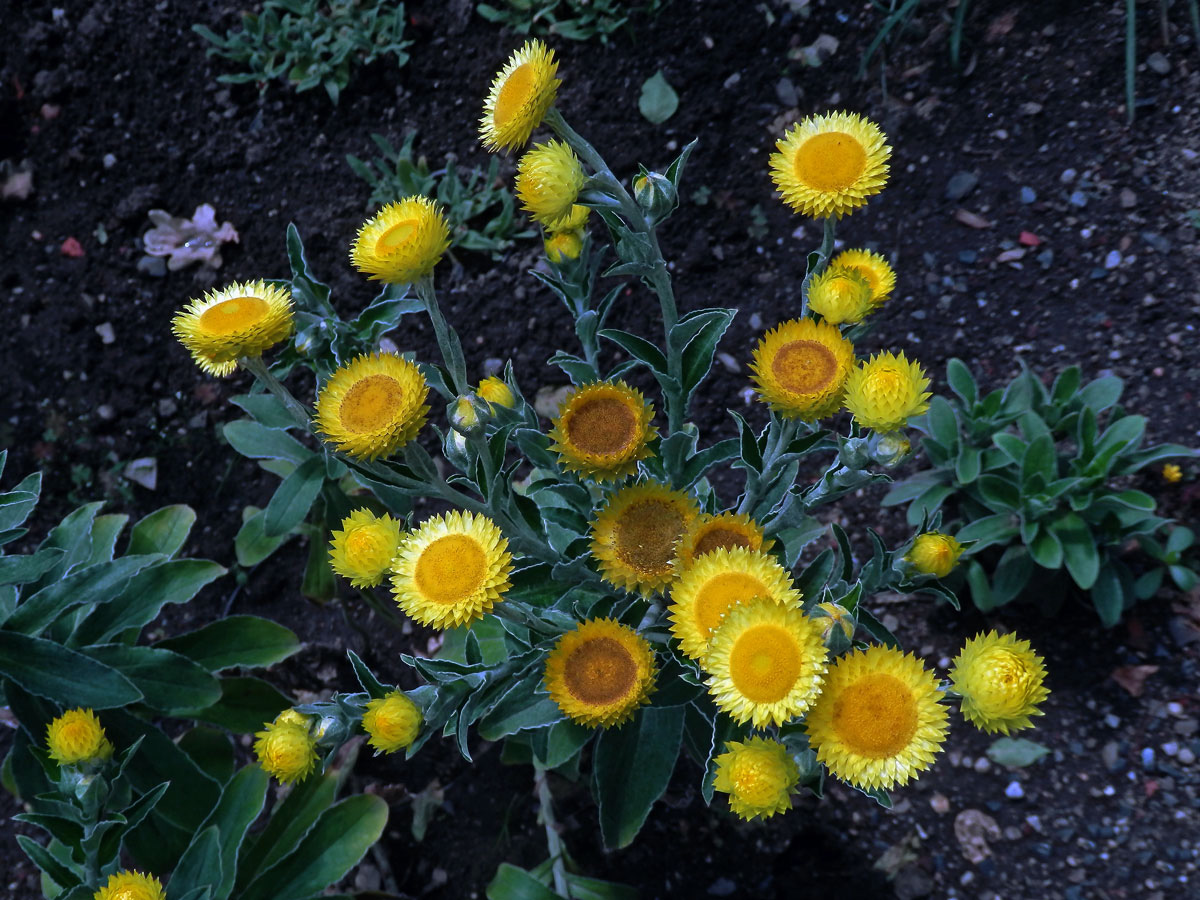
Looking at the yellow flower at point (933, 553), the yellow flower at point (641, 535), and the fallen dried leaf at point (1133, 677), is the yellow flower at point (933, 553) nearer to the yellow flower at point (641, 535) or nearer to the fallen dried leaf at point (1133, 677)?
the yellow flower at point (641, 535)

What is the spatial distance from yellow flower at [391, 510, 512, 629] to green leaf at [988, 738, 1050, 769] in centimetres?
149

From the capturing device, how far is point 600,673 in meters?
1.68

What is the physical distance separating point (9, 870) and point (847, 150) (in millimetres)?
2914

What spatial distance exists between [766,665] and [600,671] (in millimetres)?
332

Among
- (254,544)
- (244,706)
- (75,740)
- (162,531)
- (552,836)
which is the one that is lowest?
(552,836)

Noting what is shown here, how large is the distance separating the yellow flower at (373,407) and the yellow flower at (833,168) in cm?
80

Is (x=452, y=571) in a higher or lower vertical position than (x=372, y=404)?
lower

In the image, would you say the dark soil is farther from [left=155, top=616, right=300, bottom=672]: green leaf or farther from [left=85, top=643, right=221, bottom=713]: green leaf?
[left=85, top=643, right=221, bottom=713]: green leaf

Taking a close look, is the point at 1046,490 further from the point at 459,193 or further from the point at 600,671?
the point at 459,193

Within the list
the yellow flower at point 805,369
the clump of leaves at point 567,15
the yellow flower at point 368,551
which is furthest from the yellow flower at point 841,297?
the clump of leaves at point 567,15

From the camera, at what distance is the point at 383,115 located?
140 inches

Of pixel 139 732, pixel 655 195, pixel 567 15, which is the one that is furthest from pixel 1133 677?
pixel 567 15

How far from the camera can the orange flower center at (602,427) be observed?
1.72 metres

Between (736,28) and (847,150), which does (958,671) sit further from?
(736,28)
